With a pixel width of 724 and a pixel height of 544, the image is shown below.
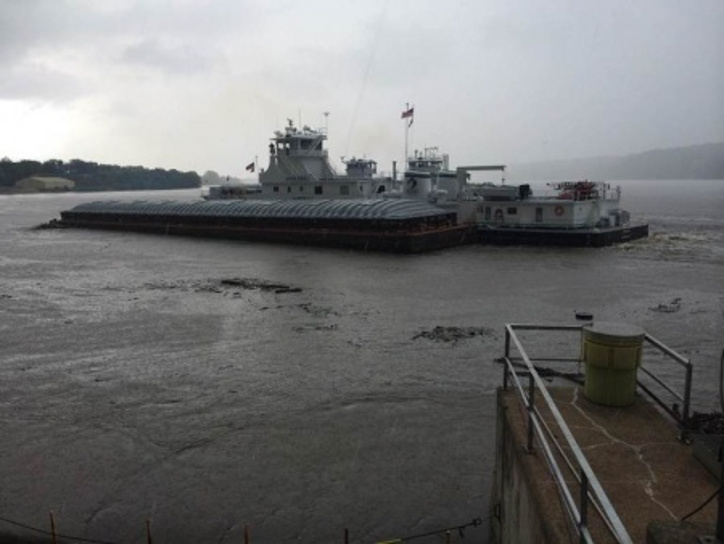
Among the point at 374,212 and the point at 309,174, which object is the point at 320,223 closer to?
the point at 374,212

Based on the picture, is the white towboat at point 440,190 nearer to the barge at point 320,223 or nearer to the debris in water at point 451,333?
the barge at point 320,223

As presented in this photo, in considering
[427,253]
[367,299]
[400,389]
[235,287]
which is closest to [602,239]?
[427,253]

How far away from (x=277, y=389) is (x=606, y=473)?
11.3 meters

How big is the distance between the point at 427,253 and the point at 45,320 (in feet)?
91.7

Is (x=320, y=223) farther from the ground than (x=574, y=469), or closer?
closer

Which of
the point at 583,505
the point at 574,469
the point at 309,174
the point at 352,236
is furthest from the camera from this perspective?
the point at 309,174

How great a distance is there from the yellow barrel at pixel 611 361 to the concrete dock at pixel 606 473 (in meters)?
0.15

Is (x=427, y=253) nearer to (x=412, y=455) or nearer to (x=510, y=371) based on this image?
(x=412, y=455)

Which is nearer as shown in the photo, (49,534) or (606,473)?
(606,473)

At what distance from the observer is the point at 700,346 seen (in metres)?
19.8

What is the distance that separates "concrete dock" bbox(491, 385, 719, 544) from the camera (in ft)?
16.5

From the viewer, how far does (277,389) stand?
16047 millimetres

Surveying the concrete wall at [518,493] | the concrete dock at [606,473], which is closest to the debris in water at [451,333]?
the concrete wall at [518,493]

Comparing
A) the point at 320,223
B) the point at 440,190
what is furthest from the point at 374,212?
the point at 440,190
